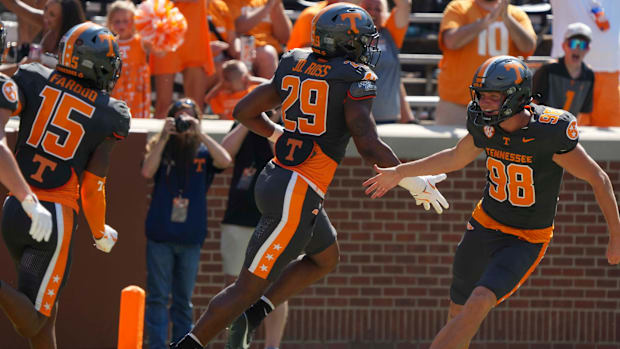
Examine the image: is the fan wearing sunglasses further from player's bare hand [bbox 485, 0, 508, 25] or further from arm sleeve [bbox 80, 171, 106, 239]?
arm sleeve [bbox 80, 171, 106, 239]

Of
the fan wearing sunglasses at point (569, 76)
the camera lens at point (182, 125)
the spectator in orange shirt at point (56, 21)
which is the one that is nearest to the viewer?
the camera lens at point (182, 125)

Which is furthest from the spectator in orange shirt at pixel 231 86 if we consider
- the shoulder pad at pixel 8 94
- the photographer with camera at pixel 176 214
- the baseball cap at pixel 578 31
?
the shoulder pad at pixel 8 94

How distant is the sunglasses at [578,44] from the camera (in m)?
10.3

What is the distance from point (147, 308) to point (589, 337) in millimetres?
3979

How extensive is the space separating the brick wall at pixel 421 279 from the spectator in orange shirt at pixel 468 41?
3.00ft

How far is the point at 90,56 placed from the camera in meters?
6.97

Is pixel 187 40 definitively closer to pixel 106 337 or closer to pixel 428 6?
pixel 106 337

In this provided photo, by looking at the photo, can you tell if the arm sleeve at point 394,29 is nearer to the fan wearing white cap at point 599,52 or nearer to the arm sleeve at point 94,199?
the fan wearing white cap at point 599,52

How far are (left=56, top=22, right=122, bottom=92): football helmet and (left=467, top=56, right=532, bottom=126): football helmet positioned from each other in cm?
228

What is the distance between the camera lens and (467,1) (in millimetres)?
10641

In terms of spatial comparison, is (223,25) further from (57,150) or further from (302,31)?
(57,150)

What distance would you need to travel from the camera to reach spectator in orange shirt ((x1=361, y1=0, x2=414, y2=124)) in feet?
33.4

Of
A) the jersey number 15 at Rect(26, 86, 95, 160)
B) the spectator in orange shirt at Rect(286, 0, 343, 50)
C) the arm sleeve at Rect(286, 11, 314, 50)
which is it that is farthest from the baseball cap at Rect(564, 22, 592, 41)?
the jersey number 15 at Rect(26, 86, 95, 160)

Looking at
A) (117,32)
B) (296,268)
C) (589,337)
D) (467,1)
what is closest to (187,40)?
(117,32)
